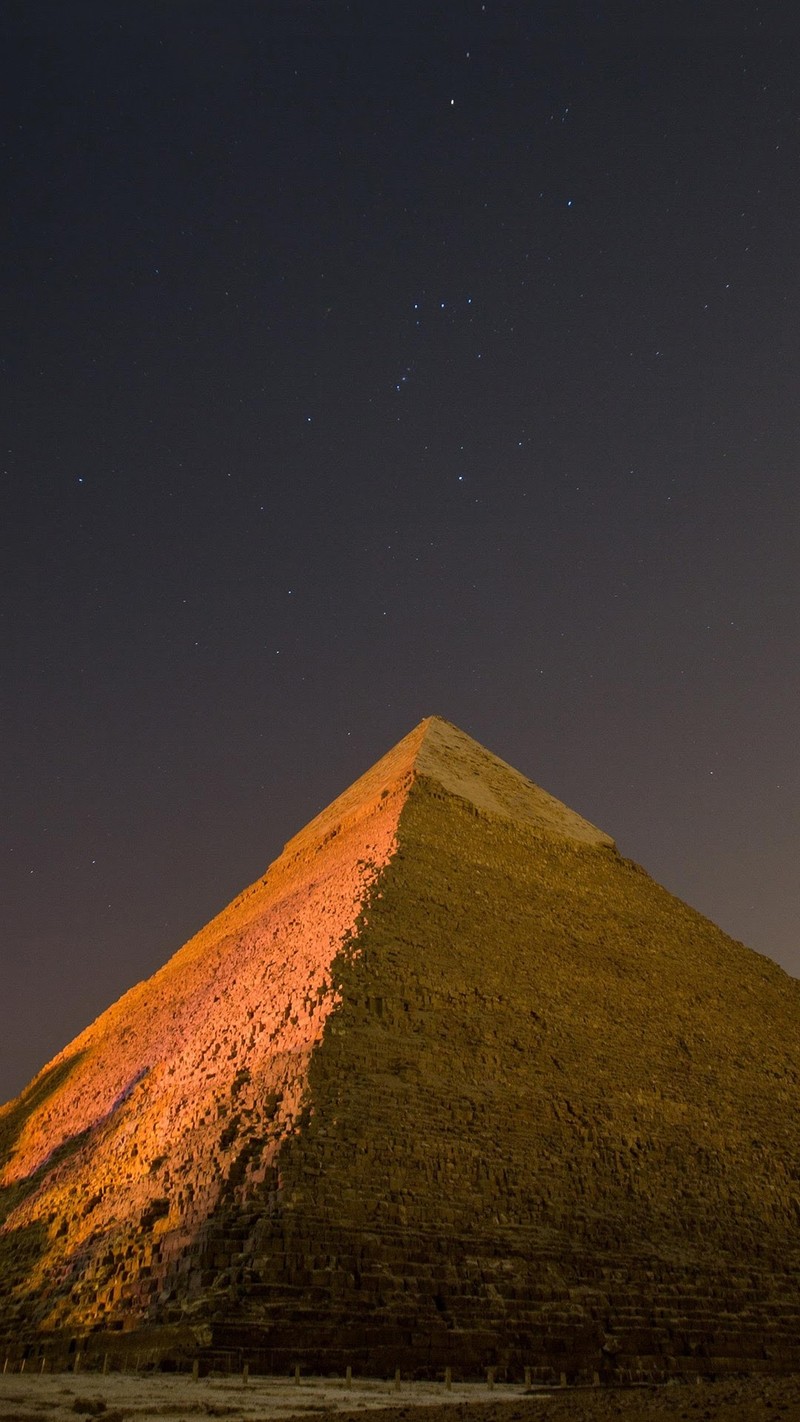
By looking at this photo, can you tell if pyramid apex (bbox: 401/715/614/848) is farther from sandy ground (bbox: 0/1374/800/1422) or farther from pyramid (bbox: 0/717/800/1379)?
sandy ground (bbox: 0/1374/800/1422)

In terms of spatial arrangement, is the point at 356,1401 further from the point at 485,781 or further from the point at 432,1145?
the point at 485,781

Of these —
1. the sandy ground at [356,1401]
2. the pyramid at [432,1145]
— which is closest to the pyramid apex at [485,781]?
the pyramid at [432,1145]

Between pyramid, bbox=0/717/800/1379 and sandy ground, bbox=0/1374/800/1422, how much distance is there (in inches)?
21.6

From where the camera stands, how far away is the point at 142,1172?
39.2 feet

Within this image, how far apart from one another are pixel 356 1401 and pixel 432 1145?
3787 mm

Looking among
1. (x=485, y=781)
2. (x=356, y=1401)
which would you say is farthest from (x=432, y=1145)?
(x=485, y=781)

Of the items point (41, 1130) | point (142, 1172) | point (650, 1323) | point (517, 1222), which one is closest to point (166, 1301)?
point (142, 1172)

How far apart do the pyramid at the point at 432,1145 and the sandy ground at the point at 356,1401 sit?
1.80ft

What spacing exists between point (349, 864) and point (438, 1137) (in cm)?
635

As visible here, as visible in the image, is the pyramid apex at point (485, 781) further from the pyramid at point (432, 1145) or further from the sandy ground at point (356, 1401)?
the sandy ground at point (356, 1401)

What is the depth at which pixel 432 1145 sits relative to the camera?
11.2 metres

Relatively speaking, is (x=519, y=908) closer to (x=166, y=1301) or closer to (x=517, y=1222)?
(x=517, y=1222)

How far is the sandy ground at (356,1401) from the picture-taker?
680 cm

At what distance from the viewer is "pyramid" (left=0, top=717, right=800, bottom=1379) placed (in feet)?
31.0
